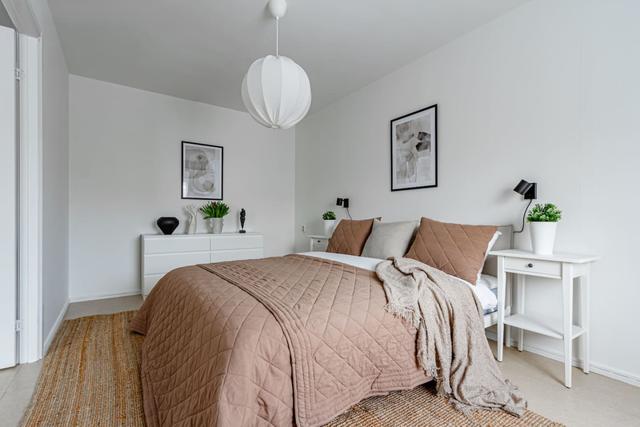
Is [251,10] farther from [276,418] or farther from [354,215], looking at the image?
[276,418]

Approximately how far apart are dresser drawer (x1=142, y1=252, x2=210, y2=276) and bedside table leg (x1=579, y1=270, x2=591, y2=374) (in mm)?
3546

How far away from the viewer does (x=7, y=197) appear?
191cm

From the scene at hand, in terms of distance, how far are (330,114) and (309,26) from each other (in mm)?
1752

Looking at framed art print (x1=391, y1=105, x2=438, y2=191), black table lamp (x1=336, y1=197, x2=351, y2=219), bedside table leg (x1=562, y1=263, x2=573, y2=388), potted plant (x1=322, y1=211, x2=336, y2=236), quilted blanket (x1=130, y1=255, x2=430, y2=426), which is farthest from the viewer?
potted plant (x1=322, y1=211, x2=336, y2=236)

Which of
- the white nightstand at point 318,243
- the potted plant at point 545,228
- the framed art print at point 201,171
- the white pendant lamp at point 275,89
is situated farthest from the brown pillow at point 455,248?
the framed art print at point 201,171

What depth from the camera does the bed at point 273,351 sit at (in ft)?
3.63

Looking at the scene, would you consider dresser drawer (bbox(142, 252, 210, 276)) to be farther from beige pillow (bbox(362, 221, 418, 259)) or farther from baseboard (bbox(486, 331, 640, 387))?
baseboard (bbox(486, 331, 640, 387))

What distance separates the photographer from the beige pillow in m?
2.56

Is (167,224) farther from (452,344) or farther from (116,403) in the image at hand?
(452,344)

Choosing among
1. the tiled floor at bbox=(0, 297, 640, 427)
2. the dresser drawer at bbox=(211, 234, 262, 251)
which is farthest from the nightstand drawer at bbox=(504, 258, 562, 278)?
the dresser drawer at bbox=(211, 234, 262, 251)

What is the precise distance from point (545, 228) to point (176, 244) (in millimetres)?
3519

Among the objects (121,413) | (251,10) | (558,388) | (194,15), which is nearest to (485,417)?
(558,388)

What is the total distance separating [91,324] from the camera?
8.86 ft

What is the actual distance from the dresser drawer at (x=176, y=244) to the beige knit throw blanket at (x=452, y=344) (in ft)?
9.05
